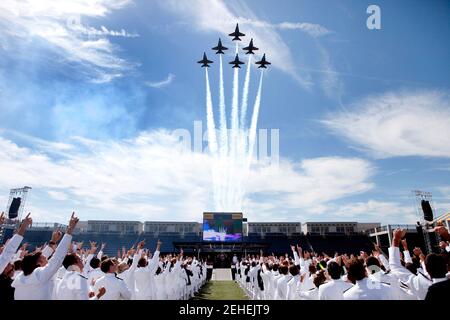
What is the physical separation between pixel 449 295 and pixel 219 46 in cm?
3758

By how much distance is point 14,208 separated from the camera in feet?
177

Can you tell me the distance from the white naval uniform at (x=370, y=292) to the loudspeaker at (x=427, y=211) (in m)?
49.0

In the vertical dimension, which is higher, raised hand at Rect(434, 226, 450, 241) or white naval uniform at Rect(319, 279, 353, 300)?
raised hand at Rect(434, 226, 450, 241)

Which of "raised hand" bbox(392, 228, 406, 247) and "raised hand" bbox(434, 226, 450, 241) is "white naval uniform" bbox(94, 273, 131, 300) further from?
"raised hand" bbox(434, 226, 450, 241)

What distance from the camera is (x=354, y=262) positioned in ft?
16.0

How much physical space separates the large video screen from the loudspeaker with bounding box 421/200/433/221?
28682 mm

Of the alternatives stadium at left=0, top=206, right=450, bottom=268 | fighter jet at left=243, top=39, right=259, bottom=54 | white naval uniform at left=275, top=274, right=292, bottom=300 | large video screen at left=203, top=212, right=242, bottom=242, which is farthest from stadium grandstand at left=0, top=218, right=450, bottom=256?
white naval uniform at left=275, top=274, right=292, bottom=300

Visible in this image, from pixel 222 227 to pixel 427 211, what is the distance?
3268cm

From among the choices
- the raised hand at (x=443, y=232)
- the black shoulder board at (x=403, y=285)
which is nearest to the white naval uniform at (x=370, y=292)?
the black shoulder board at (x=403, y=285)

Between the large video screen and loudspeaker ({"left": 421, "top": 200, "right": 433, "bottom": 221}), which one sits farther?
the large video screen

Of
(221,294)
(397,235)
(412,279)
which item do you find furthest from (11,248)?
(221,294)

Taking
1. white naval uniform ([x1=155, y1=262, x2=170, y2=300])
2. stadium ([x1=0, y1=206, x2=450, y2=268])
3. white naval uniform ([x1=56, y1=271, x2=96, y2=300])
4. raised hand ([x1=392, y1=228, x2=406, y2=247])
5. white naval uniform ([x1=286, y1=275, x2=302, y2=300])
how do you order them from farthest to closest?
1. stadium ([x1=0, y1=206, x2=450, y2=268])
2. white naval uniform ([x1=155, y1=262, x2=170, y2=300])
3. white naval uniform ([x1=286, y1=275, x2=302, y2=300])
4. white naval uniform ([x1=56, y1=271, x2=96, y2=300])
5. raised hand ([x1=392, y1=228, x2=406, y2=247])

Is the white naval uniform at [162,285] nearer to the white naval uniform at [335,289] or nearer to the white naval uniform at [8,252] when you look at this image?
the white naval uniform at [8,252]

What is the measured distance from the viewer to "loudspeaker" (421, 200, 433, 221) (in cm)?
4519
